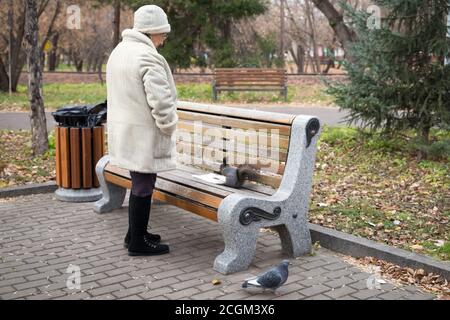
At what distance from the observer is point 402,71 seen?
29.6 ft

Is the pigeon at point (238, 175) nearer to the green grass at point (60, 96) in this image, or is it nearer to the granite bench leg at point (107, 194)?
the granite bench leg at point (107, 194)

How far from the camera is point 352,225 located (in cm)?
598

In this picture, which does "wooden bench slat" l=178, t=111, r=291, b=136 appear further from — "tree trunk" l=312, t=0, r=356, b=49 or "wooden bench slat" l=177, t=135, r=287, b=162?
"tree trunk" l=312, t=0, r=356, b=49

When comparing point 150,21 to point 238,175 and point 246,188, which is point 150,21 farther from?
point 246,188

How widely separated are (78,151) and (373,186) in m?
3.33

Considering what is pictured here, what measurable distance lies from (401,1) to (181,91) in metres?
12.9

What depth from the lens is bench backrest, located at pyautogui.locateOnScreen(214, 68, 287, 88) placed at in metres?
19.6

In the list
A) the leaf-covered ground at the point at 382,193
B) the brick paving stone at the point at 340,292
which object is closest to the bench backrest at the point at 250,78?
the leaf-covered ground at the point at 382,193

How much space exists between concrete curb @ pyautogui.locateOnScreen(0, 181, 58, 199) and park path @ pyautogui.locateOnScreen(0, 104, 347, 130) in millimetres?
5470

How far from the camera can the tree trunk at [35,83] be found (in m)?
9.08

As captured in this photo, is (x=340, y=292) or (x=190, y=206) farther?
(x=190, y=206)

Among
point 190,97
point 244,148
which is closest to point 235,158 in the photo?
point 244,148

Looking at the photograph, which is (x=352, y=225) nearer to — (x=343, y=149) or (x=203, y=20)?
(x=343, y=149)
